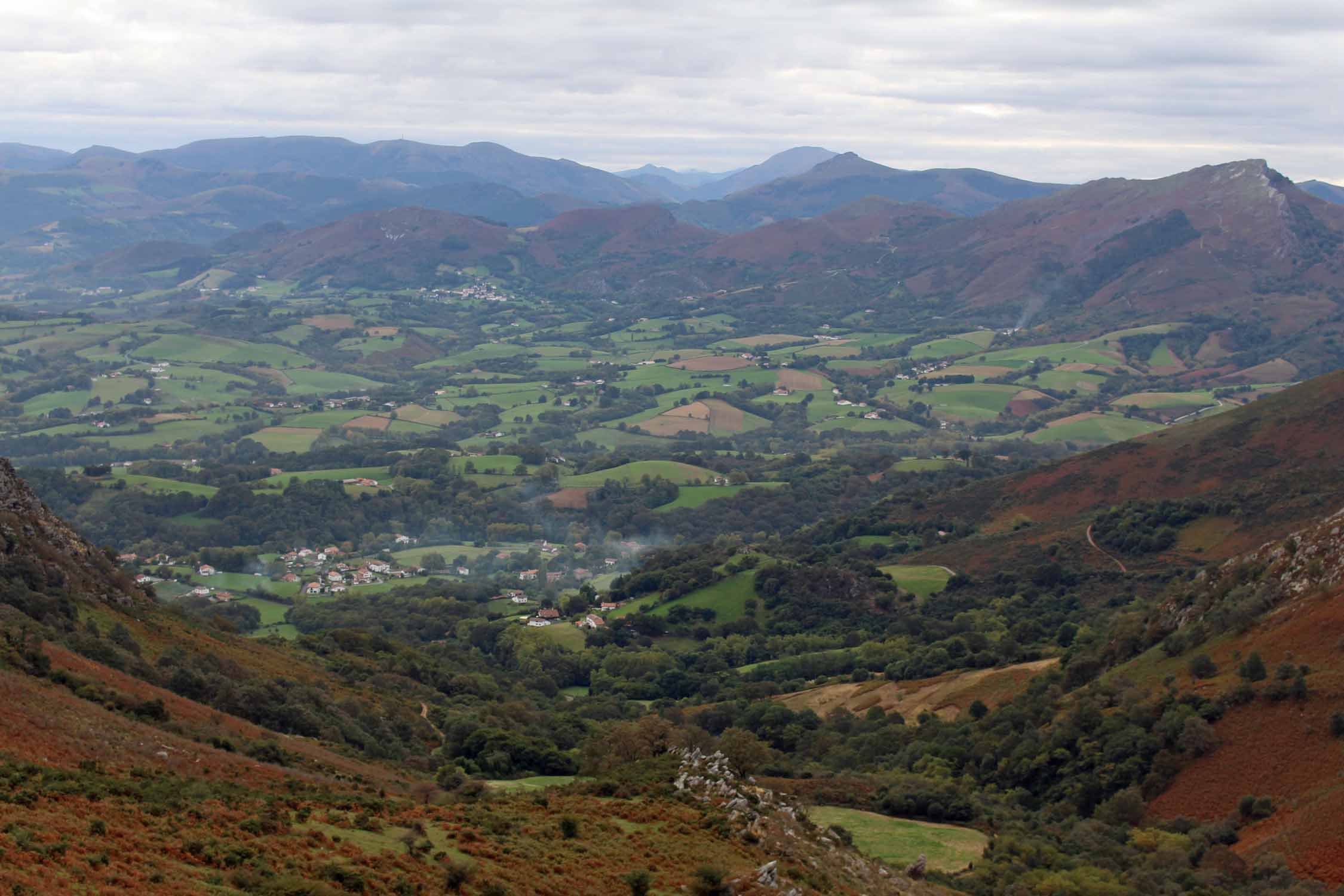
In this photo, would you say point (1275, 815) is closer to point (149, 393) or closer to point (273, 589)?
point (273, 589)

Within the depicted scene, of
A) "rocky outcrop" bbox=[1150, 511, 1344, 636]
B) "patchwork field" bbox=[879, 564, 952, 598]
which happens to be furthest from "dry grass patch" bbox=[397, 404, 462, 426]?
"rocky outcrop" bbox=[1150, 511, 1344, 636]

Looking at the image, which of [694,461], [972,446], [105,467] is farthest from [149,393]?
[972,446]

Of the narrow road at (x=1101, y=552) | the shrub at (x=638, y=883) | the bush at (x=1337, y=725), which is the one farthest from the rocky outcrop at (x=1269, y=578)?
the shrub at (x=638, y=883)

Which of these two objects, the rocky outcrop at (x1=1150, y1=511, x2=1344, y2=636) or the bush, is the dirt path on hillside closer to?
the bush

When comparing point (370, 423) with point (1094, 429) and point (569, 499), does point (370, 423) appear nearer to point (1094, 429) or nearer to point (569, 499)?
point (569, 499)

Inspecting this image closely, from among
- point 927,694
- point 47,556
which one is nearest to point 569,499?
point 927,694

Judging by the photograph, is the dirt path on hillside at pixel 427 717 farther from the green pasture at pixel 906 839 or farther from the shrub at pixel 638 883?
the shrub at pixel 638 883

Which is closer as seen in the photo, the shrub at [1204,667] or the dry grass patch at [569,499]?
the shrub at [1204,667]
